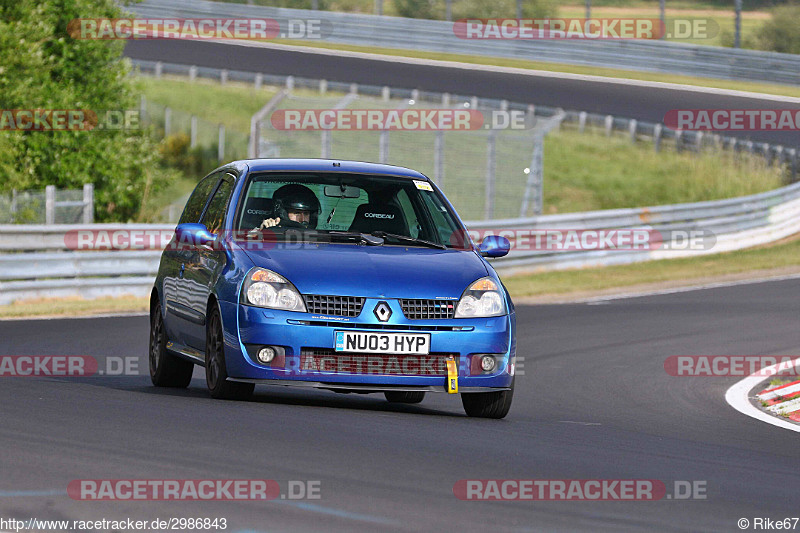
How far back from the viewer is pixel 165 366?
1092 cm

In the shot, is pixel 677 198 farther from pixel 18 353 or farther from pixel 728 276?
pixel 18 353

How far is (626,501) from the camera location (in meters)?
6.57

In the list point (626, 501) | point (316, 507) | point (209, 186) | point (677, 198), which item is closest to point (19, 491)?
point (316, 507)

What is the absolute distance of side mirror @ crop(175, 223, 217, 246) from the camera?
9945 millimetres

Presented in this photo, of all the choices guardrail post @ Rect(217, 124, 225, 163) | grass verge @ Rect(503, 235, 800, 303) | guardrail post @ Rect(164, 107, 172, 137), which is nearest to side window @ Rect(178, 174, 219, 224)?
grass verge @ Rect(503, 235, 800, 303)

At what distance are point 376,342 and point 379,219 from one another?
1402mm

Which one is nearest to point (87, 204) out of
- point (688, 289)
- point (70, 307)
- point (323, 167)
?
point (70, 307)

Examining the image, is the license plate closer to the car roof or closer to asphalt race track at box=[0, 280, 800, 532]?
asphalt race track at box=[0, 280, 800, 532]

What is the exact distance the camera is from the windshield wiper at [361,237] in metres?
9.84

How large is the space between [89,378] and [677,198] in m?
29.3

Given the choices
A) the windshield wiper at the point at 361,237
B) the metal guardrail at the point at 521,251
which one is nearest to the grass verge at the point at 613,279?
the metal guardrail at the point at 521,251

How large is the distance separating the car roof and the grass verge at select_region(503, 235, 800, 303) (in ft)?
38.6

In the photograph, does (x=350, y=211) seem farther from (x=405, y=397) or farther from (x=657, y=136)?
(x=657, y=136)

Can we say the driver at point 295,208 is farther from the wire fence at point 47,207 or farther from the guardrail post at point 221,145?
the guardrail post at point 221,145
